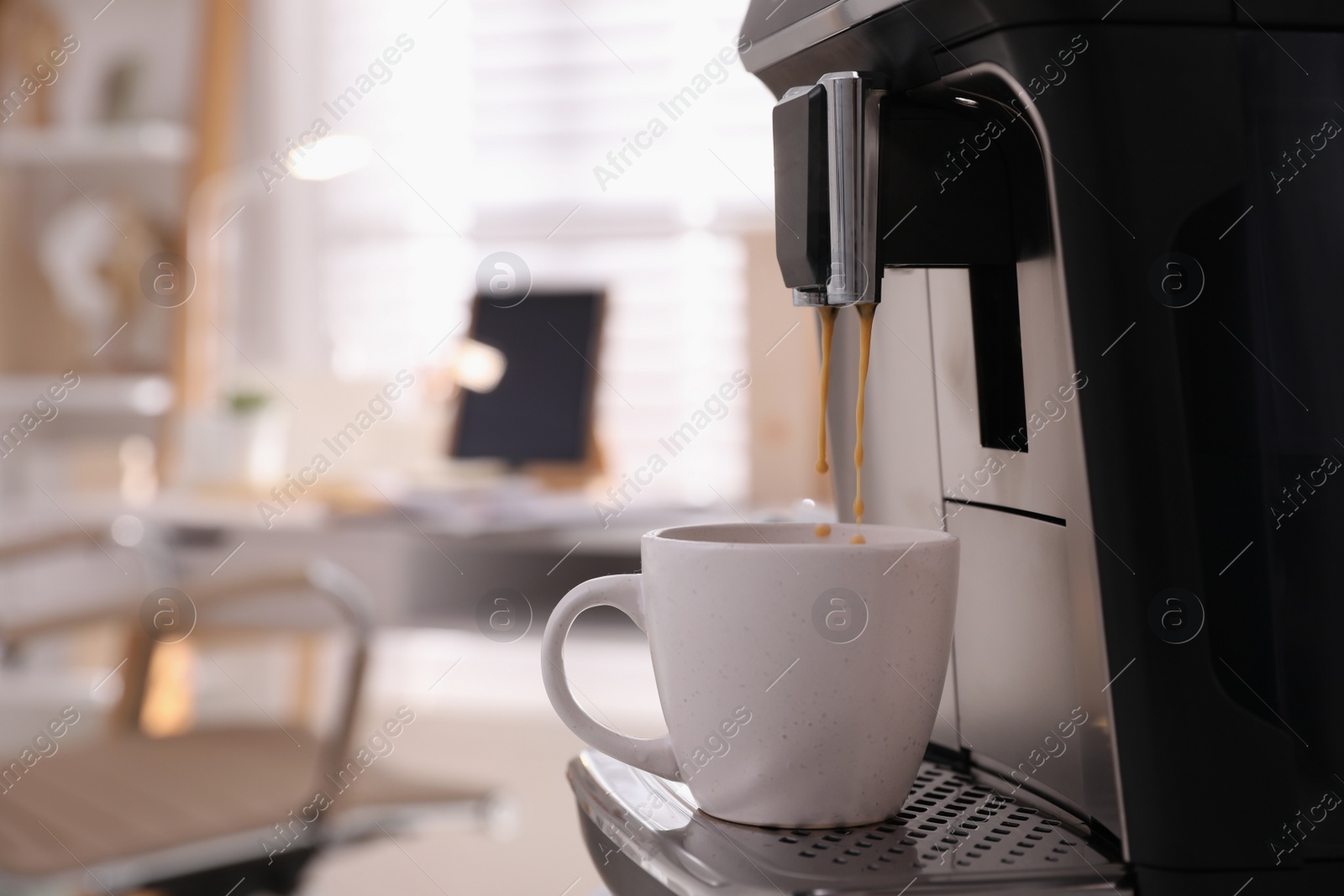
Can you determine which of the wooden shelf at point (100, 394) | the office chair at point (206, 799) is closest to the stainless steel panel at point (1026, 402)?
the office chair at point (206, 799)

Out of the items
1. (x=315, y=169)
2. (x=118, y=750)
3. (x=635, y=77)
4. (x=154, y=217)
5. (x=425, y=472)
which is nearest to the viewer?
(x=118, y=750)

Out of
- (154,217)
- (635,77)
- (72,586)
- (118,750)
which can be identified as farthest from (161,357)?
(118,750)

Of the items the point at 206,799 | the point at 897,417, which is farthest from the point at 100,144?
the point at 897,417

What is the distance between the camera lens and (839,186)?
39cm

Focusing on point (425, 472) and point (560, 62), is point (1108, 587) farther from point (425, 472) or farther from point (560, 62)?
point (560, 62)

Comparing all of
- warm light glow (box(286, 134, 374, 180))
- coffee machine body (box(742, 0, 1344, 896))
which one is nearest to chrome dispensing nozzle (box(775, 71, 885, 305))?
coffee machine body (box(742, 0, 1344, 896))

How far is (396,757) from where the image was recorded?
7.04ft

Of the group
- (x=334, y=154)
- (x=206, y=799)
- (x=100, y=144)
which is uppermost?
(x=100, y=144)

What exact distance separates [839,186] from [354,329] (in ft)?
6.94

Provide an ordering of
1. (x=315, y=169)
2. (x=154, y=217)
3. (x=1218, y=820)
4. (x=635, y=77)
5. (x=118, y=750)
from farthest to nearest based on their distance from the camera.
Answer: (x=154, y=217), (x=635, y=77), (x=315, y=169), (x=118, y=750), (x=1218, y=820)

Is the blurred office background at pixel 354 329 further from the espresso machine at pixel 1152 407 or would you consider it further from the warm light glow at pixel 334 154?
the espresso machine at pixel 1152 407

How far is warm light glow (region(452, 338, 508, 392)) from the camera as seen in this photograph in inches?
71.1

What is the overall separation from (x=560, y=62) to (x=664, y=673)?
2.01 meters

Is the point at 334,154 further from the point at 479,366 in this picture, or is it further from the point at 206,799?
the point at 206,799
